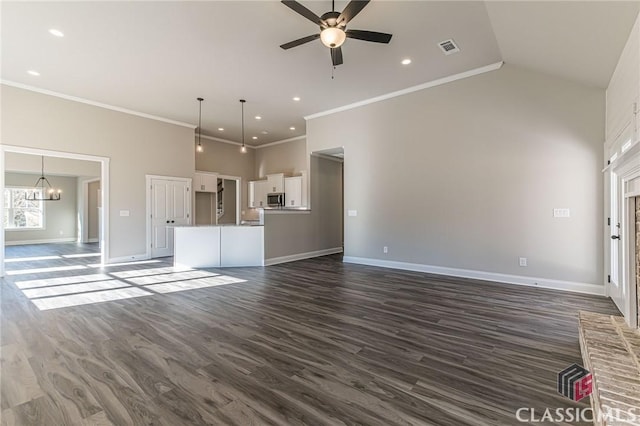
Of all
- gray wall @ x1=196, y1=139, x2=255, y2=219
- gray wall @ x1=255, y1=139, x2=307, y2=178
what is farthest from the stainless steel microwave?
gray wall @ x1=196, y1=139, x2=255, y2=219

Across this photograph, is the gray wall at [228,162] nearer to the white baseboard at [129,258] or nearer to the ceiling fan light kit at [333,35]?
the white baseboard at [129,258]

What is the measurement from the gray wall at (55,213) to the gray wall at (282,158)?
26.9ft

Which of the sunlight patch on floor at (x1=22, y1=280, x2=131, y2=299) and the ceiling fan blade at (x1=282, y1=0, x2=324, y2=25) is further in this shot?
the sunlight patch on floor at (x1=22, y1=280, x2=131, y2=299)

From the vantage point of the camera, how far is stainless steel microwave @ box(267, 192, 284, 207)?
8859mm

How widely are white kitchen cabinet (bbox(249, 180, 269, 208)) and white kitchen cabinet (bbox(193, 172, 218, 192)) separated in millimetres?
1254

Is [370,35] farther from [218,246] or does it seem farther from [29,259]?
[29,259]

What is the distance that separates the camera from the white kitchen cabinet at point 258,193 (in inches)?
375

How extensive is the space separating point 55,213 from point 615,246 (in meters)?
16.5

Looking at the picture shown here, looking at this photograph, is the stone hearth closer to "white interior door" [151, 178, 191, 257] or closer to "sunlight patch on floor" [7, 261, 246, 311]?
"sunlight patch on floor" [7, 261, 246, 311]

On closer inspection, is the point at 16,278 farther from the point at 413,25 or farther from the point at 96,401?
the point at 413,25

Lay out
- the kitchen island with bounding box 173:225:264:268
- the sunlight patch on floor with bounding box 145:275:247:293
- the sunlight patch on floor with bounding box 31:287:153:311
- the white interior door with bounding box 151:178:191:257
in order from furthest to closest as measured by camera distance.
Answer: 1. the white interior door with bounding box 151:178:191:257
2. the kitchen island with bounding box 173:225:264:268
3. the sunlight patch on floor with bounding box 145:275:247:293
4. the sunlight patch on floor with bounding box 31:287:153:311

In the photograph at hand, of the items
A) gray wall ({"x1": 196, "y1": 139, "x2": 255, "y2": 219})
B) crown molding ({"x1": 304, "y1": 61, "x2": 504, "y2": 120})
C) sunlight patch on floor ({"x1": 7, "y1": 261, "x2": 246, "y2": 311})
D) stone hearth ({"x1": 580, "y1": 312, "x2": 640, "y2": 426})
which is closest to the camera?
stone hearth ({"x1": 580, "y1": 312, "x2": 640, "y2": 426})

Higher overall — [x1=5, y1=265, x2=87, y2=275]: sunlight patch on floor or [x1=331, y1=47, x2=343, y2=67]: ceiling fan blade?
[x1=331, y1=47, x2=343, y2=67]: ceiling fan blade

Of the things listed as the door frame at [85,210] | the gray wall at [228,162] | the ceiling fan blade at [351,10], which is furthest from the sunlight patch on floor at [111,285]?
the door frame at [85,210]
